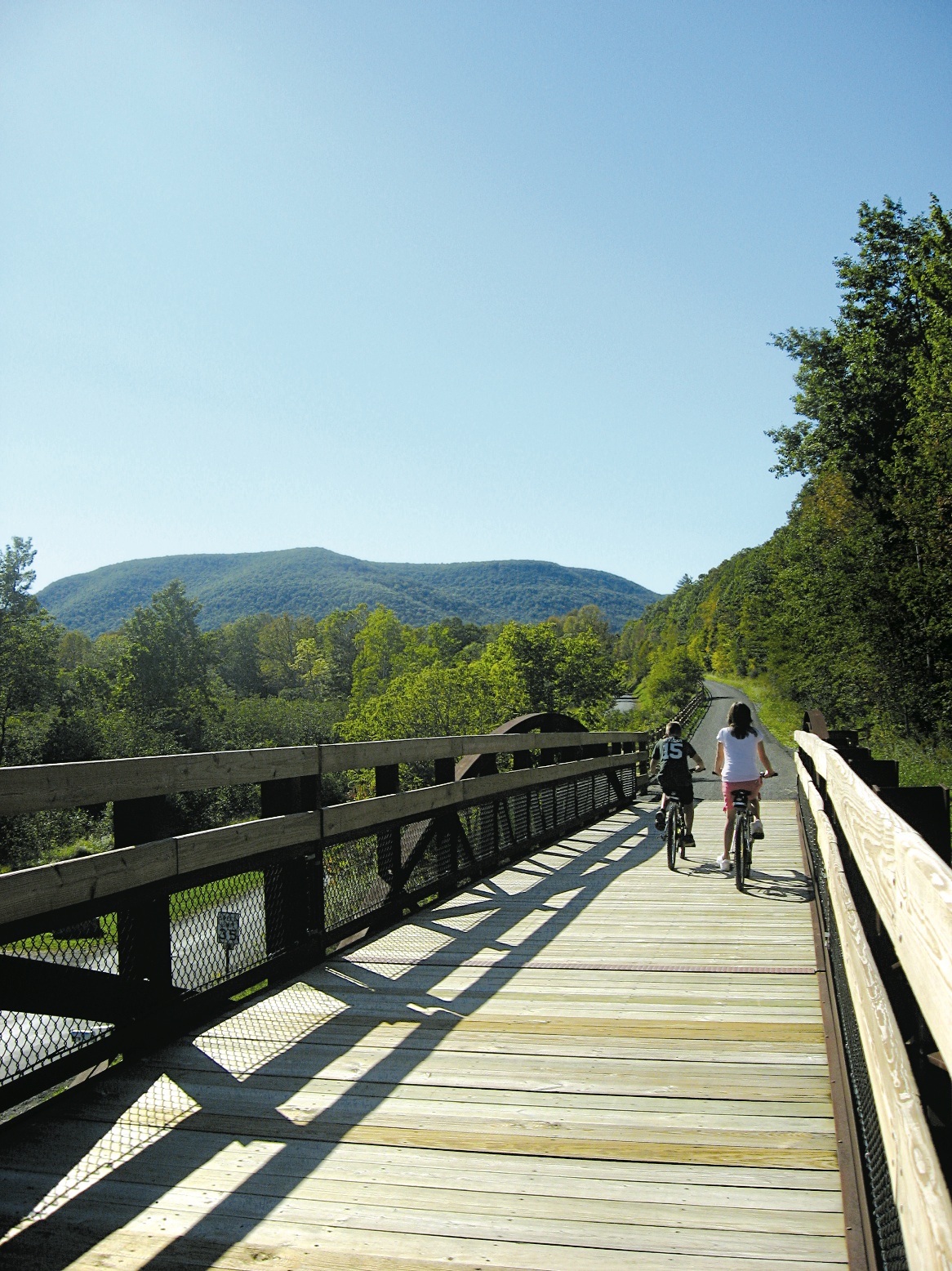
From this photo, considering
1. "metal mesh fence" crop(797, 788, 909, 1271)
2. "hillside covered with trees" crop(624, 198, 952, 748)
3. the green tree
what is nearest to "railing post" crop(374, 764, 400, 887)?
"metal mesh fence" crop(797, 788, 909, 1271)

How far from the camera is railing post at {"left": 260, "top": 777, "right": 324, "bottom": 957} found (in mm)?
5059

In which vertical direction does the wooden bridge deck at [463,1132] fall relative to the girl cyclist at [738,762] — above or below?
below

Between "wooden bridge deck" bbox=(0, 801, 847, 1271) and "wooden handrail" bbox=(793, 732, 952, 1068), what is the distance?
40.2 inches

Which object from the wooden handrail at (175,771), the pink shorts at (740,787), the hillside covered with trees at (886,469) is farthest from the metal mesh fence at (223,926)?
the hillside covered with trees at (886,469)

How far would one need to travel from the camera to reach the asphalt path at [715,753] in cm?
2800

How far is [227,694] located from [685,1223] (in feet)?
363

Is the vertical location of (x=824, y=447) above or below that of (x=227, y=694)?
above

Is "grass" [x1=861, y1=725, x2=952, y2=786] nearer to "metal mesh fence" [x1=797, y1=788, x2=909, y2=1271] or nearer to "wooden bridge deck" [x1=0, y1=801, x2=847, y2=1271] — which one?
"wooden bridge deck" [x1=0, y1=801, x2=847, y2=1271]

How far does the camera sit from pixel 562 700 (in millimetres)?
72062

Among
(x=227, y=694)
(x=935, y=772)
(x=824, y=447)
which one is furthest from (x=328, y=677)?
(x=935, y=772)

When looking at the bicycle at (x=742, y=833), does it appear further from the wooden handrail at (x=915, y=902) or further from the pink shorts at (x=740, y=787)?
the wooden handrail at (x=915, y=902)

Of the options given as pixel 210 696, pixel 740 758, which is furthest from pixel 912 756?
pixel 210 696

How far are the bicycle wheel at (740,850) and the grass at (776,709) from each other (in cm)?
2300

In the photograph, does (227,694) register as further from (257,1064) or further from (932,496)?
(257,1064)
